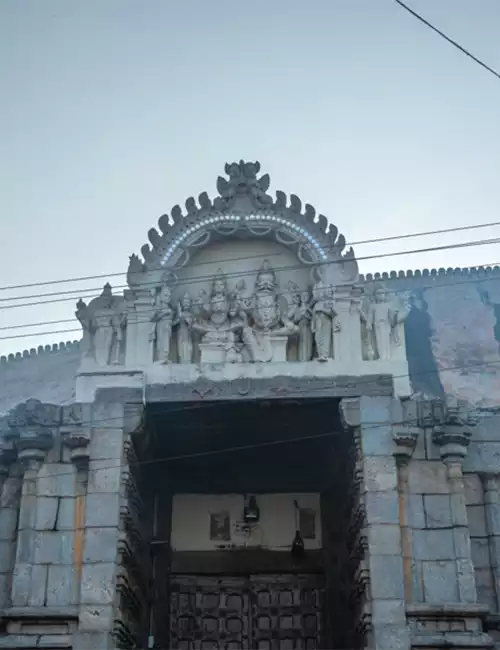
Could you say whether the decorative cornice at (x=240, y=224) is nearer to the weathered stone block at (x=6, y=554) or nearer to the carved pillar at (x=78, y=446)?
the carved pillar at (x=78, y=446)

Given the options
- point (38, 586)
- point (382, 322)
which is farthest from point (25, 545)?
point (382, 322)

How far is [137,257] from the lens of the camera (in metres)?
16.4

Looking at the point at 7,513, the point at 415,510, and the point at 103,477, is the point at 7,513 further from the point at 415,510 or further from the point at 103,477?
the point at 415,510

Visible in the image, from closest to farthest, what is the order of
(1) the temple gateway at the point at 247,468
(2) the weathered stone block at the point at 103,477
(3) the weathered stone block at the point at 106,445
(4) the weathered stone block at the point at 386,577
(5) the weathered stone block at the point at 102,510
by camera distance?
(4) the weathered stone block at the point at 386,577 < (1) the temple gateway at the point at 247,468 < (5) the weathered stone block at the point at 102,510 < (2) the weathered stone block at the point at 103,477 < (3) the weathered stone block at the point at 106,445

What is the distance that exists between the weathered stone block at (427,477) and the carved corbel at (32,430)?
5.51 m

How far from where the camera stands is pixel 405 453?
14.6 meters

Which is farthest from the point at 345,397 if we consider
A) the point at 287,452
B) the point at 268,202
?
Result: the point at 268,202

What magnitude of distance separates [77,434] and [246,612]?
15.6 ft

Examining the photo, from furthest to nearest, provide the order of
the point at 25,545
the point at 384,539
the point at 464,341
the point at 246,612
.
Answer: the point at 464,341 < the point at 246,612 < the point at 25,545 < the point at 384,539

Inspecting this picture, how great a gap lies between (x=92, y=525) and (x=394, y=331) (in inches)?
222

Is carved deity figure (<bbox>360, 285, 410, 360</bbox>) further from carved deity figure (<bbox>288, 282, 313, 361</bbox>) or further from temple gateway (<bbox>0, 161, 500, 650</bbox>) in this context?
carved deity figure (<bbox>288, 282, 313, 361</bbox>)

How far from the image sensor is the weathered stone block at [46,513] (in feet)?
47.0

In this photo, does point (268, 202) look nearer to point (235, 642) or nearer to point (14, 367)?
point (235, 642)

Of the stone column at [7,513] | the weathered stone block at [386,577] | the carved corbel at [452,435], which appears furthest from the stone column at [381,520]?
the stone column at [7,513]
